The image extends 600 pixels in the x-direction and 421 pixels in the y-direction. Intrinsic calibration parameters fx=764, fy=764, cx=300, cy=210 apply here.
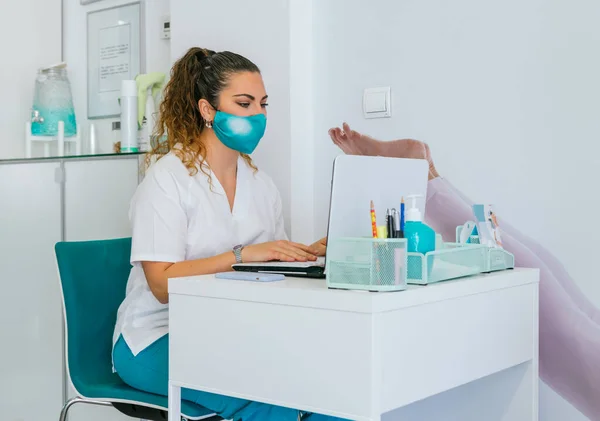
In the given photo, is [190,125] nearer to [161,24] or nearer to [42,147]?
[161,24]

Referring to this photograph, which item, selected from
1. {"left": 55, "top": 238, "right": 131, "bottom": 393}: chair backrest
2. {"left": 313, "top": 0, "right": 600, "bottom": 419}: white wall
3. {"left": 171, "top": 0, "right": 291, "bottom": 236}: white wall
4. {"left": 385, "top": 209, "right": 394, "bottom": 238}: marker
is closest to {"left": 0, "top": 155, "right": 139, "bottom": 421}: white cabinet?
{"left": 55, "top": 238, "right": 131, "bottom": 393}: chair backrest

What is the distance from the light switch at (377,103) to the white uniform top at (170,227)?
44 centimetres

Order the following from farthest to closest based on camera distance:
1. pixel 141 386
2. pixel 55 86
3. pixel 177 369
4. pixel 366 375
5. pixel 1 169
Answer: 1. pixel 55 86
2. pixel 1 169
3. pixel 141 386
4. pixel 177 369
5. pixel 366 375

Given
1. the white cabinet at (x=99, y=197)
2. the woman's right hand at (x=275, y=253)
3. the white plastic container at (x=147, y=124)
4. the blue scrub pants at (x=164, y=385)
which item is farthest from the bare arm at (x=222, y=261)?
the white plastic container at (x=147, y=124)

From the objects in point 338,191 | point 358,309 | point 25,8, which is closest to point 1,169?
point 25,8

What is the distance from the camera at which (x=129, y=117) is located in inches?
105

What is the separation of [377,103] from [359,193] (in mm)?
772

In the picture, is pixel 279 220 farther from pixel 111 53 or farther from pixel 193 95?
pixel 111 53

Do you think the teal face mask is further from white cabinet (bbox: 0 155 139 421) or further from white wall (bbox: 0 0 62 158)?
white wall (bbox: 0 0 62 158)

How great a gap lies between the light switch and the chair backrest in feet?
2.60

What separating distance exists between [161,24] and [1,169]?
30.4 inches

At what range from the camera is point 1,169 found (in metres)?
2.69


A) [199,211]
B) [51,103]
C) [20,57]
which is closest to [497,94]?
[199,211]

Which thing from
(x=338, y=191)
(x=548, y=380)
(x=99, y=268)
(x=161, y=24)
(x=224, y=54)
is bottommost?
(x=548, y=380)
